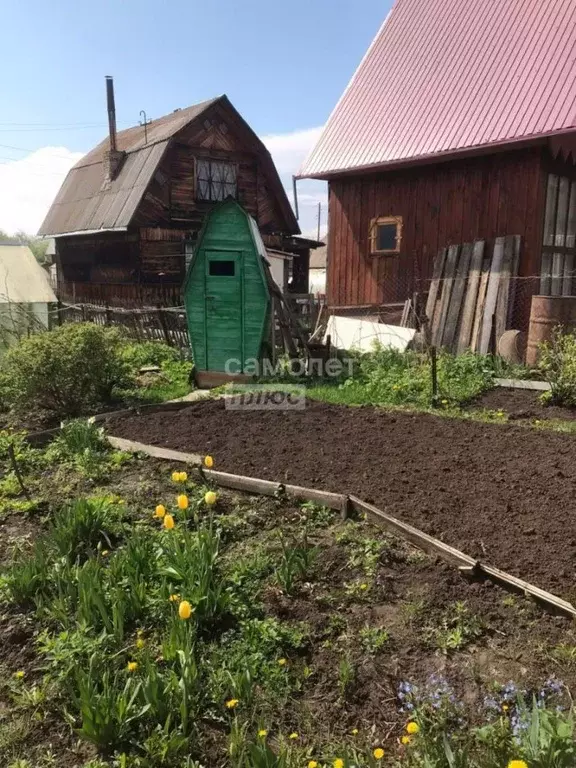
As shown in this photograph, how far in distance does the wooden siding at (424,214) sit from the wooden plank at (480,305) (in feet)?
1.74

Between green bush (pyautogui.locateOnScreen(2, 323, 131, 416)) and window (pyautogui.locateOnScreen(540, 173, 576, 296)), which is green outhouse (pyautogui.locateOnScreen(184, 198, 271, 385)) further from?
window (pyautogui.locateOnScreen(540, 173, 576, 296))

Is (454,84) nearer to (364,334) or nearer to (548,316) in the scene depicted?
(364,334)

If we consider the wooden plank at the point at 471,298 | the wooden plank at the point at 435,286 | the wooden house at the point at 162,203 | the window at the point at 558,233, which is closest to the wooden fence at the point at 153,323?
the wooden house at the point at 162,203

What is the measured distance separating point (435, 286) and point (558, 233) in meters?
2.22

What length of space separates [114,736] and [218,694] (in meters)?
0.41

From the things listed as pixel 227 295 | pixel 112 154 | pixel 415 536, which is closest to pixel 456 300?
pixel 227 295

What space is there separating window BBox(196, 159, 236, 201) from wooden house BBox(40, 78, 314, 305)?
1.3 inches

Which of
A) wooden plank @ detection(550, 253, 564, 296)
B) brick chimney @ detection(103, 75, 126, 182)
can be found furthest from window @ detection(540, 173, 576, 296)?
brick chimney @ detection(103, 75, 126, 182)

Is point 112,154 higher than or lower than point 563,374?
higher

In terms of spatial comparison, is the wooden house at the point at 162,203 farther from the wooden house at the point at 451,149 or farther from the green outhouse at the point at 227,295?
the green outhouse at the point at 227,295

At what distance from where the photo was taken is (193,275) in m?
8.94

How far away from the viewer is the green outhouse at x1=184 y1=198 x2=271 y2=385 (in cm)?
868

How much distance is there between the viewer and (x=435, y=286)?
10.0m

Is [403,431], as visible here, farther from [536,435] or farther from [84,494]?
[84,494]
